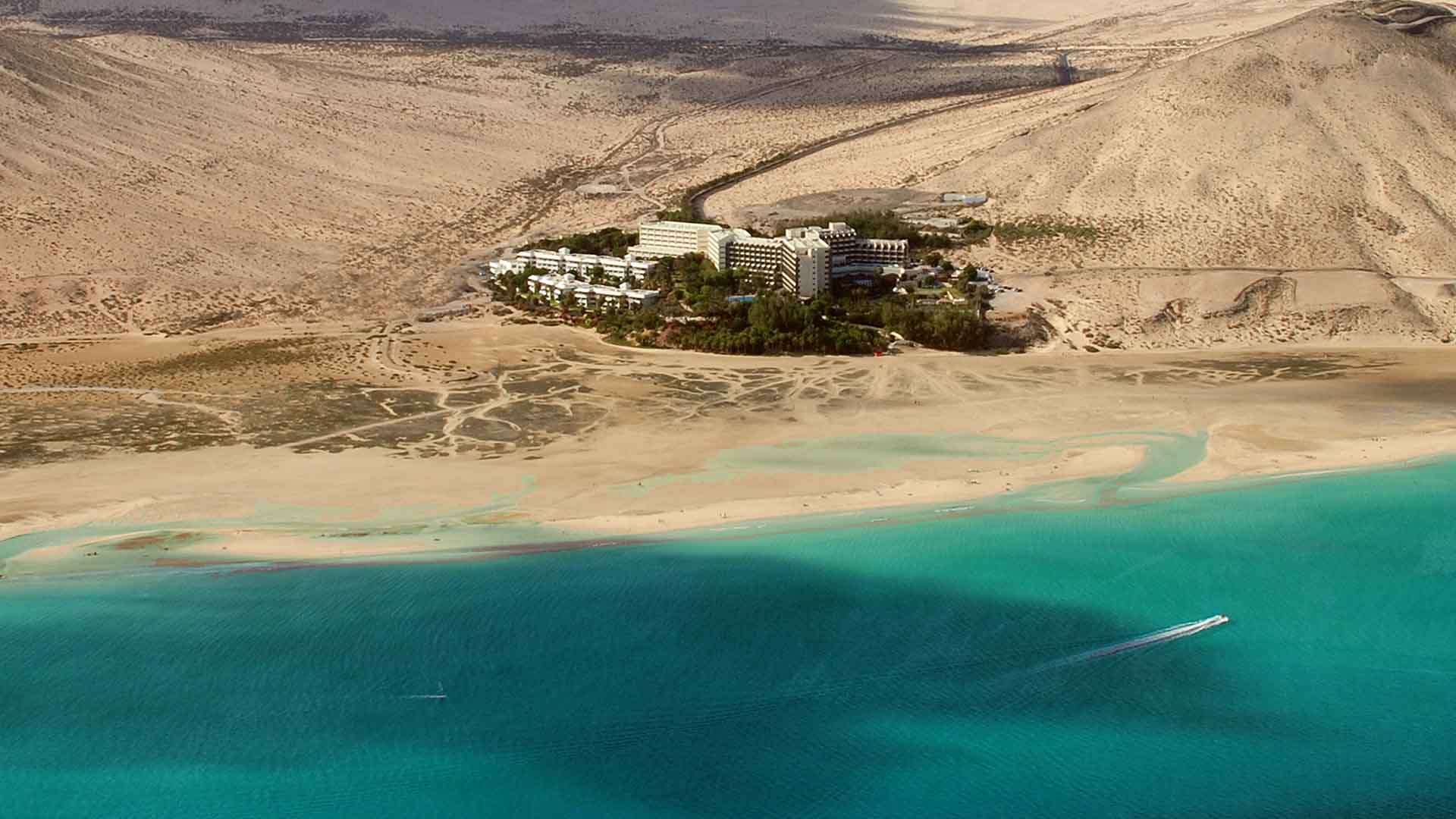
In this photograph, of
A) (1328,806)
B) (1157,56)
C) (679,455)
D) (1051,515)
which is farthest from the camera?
(1157,56)

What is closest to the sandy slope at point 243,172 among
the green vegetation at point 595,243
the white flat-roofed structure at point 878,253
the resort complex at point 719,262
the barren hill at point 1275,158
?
the green vegetation at point 595,243

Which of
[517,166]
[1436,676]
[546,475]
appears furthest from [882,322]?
[517,166]

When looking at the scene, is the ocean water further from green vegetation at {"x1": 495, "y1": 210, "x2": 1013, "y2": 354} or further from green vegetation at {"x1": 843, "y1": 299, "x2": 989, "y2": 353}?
green vegetation at {"x1": 495, "y1": 210, "x2": 1013, "y2": 354}

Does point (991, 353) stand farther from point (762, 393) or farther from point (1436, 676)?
point (1436, 676)

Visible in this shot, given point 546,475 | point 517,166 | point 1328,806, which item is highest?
point 517,166

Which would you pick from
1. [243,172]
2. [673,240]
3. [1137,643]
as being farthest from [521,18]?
[1137,643]
